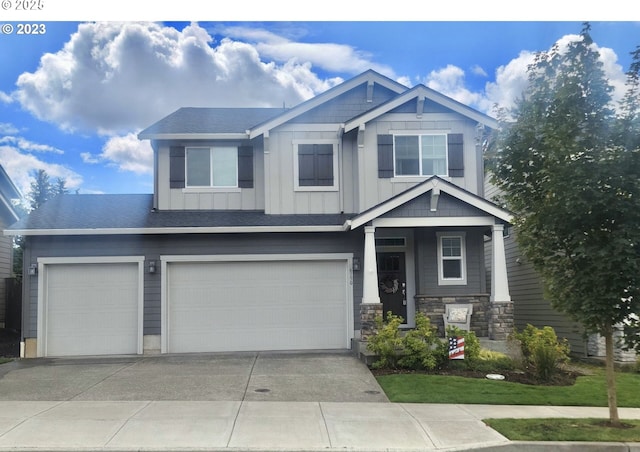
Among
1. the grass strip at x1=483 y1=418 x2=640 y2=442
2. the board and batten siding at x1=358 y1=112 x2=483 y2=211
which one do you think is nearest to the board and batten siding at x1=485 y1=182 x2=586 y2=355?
the board and batten siding at x1=358 y1=112 x2=483 y2=211

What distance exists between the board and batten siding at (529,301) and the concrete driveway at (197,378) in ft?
18.3

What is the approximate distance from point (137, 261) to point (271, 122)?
4.59 meters

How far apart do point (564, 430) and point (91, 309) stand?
10480mm

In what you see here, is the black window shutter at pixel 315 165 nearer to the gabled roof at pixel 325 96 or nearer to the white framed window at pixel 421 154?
the gabled roof at pixel 325 96

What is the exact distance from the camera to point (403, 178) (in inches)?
565

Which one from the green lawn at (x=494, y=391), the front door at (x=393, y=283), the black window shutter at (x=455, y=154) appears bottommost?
the green lawn at (x=494, y=391)

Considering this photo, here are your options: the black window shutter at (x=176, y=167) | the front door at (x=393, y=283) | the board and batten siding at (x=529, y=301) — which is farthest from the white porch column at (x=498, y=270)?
the black window shutter at (x=176, y=167)

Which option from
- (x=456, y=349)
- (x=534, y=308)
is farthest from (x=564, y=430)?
(x=534, y=308)

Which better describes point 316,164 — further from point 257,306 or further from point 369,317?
point 369,317

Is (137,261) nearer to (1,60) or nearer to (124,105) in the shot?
(124,105)

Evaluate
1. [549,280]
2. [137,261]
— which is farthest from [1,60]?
[549,280]

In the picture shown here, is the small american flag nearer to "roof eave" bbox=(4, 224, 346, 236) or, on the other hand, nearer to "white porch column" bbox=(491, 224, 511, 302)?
"white porch column" bbox=(491, 224, 511, 302)

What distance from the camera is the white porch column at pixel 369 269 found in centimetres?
1279

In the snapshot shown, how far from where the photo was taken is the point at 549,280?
24.5ft
